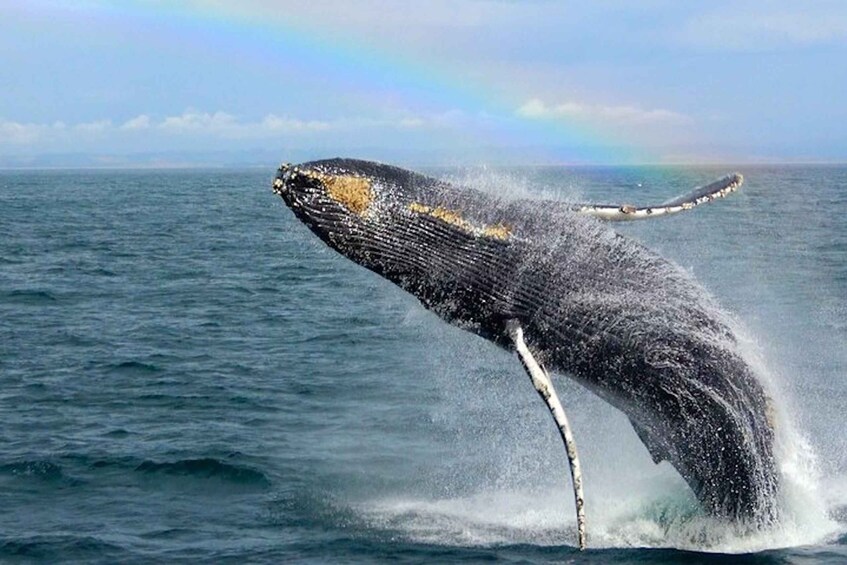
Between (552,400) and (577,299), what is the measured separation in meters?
1.05

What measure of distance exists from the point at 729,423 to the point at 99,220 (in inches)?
2668

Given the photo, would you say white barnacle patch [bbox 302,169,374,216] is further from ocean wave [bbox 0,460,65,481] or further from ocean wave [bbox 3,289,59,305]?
ocean wave [bbox 3,289,59,305]

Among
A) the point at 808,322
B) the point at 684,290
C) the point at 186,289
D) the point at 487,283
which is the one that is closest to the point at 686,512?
the point at 684,290

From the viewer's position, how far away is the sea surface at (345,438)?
12.8 meters

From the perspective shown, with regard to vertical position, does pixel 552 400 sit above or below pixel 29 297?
above

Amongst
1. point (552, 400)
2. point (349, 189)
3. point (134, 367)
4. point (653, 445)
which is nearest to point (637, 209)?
point (552, 400)

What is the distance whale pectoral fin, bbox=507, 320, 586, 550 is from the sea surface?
1.19 meters

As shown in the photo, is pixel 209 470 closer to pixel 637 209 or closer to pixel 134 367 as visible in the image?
pixel 134 367

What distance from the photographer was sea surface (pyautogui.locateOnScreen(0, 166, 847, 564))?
1281cm

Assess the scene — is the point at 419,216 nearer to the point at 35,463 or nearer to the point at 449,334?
the point at 449,334

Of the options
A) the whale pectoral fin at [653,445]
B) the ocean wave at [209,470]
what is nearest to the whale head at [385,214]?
the whale pectoral fin at [653,445]

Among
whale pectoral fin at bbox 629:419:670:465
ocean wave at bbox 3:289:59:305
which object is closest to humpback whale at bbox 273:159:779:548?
whale pectoral fin at bbox 629:419:670:465

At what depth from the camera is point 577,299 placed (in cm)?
1152

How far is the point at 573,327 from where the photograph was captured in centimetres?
1156
